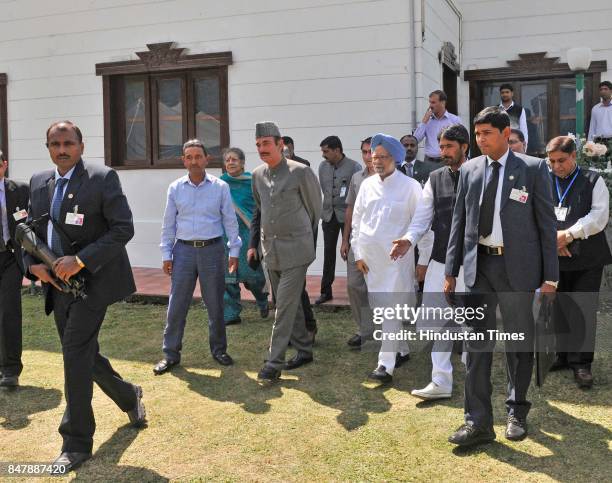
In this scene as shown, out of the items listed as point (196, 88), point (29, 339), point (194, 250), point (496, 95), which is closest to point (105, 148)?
point (196, 88)

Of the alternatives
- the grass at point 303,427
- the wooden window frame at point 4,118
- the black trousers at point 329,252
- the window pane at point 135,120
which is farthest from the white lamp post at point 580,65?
the wooden window frame at point 4,118

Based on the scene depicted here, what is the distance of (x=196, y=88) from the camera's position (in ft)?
32.9

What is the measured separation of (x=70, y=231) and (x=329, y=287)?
4234 millimetres

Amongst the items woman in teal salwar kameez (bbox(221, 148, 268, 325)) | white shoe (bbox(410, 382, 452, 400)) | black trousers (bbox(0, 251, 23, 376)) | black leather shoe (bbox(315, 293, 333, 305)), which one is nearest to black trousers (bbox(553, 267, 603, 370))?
white shoe (bbox(410, 382, 452, 400))

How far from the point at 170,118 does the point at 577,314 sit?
22.8 ft

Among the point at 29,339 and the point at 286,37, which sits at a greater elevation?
the point at 286,37

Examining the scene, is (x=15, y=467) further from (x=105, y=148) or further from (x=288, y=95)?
(x=105, y=148)

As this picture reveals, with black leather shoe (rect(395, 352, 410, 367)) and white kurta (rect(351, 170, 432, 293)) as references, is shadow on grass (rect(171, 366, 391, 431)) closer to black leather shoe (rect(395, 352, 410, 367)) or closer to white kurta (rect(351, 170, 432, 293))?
black leather shoe (rect(395, 352, 410, 367))

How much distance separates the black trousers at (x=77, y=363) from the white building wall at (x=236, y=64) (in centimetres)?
572

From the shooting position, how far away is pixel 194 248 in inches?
219

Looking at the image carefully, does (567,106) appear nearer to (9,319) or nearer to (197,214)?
(197,214)

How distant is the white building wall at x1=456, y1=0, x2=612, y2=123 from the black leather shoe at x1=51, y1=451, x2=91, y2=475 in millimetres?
8722

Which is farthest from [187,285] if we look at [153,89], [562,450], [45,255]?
[153,89]

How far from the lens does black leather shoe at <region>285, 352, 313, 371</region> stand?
5418mm
